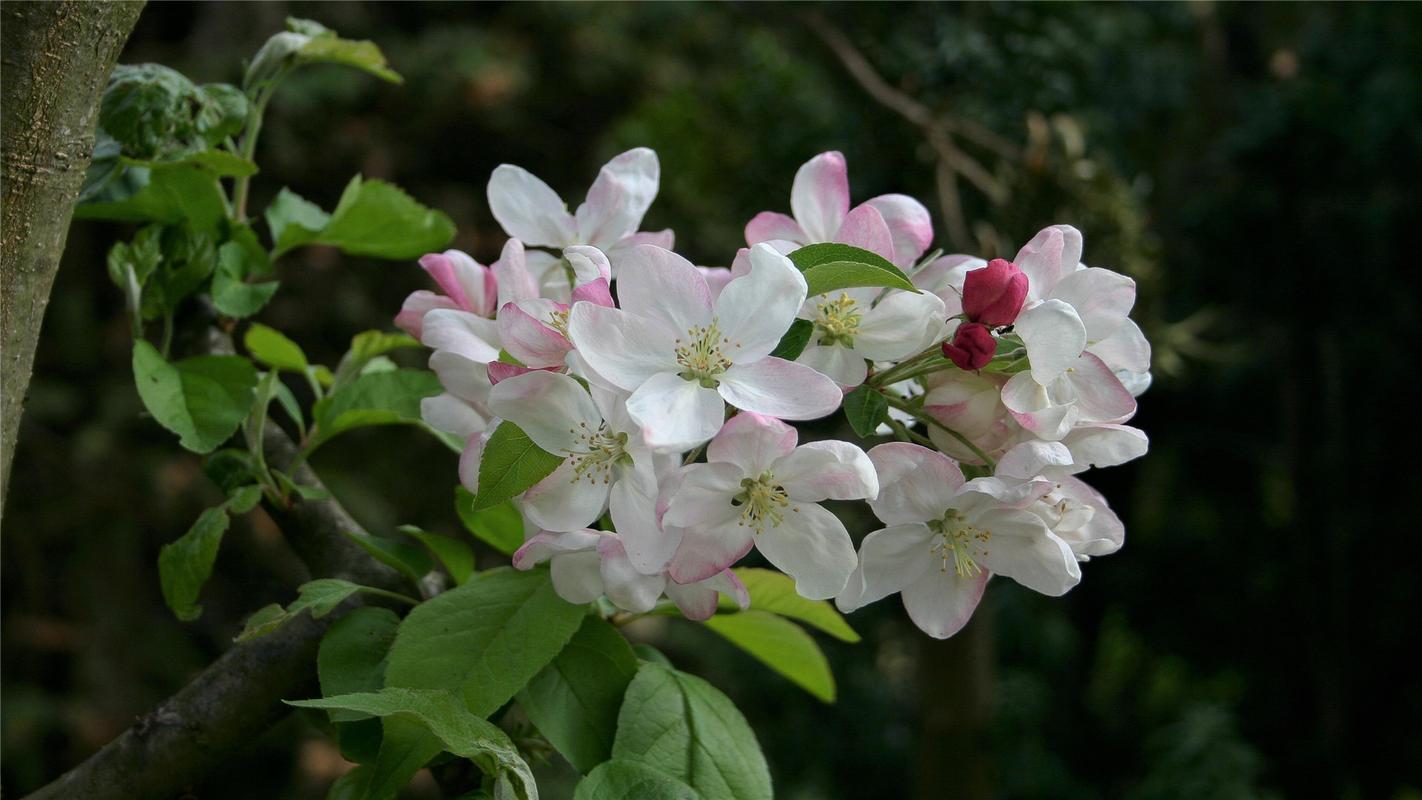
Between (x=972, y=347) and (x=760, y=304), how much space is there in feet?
0.21

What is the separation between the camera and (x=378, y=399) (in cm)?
49

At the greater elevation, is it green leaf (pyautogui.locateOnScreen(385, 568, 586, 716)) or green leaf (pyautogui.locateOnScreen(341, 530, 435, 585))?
green leaf (pyautogui.locateOnScreen(385, 568, 586, 716))

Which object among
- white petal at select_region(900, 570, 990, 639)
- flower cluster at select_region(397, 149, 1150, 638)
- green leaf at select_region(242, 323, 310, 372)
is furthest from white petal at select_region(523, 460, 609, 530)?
green leaf at select_region(242, 323, 310, 372)

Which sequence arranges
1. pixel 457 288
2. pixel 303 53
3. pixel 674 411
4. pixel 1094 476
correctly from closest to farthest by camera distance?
pixel 674 411 < pixel 457 288 < pixel 303 53 < pixel 1094 476

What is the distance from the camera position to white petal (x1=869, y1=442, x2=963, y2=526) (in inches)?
14.1

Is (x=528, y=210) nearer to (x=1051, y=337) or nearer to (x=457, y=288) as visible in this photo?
(x=457, y=288)

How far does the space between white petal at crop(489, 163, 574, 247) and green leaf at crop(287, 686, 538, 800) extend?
0.18 m

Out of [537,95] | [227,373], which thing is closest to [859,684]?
[537,95]

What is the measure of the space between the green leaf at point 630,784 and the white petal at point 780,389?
4.8 inches

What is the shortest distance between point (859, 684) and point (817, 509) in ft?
4.80

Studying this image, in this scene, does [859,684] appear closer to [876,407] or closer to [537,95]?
[537,95]

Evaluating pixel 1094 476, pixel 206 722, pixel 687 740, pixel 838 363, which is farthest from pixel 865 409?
pixel 1094 476

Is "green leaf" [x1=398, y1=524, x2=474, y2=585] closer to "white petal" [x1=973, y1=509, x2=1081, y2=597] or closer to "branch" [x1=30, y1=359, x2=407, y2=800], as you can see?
"branch" [x1=30, y1=359, x2=407, y2=800]

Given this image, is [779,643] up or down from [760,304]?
down
